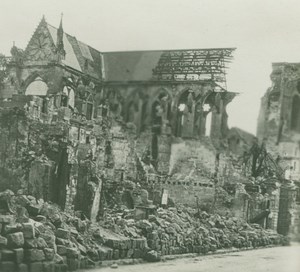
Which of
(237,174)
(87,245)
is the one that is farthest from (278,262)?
(237,174)

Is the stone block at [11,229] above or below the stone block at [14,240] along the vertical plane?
above

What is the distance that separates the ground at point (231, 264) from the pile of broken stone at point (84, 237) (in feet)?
1.98

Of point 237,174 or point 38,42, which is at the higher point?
point 38,42

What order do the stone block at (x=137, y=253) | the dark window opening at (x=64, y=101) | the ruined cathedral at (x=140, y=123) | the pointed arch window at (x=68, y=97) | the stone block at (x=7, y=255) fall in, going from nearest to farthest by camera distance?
the stone block at (x=7, y=255) → the stone block at (x=137, y=253) → the ruined cathedral at (x=140, y=123) → the dark window opening at (x=64, y=101) → the pointed arch window at (x=68, y=97)

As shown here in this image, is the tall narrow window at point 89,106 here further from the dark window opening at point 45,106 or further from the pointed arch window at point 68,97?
the dark window opening at point 45,106

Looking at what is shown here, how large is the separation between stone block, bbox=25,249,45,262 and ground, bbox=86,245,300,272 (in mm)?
2058

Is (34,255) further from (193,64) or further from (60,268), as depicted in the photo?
(193,64)

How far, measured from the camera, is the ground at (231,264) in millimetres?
15477

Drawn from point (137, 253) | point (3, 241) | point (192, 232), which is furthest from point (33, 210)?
point (192, 232)

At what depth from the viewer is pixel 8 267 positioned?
11664mm

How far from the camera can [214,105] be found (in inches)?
1769

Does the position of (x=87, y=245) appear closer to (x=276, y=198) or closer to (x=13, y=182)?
(x=13, y=182)

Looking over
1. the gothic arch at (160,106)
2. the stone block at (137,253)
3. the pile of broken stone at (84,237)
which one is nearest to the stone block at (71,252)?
the pile of broken stone at (84,237)

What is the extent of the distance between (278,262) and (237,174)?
1837 centimetres
